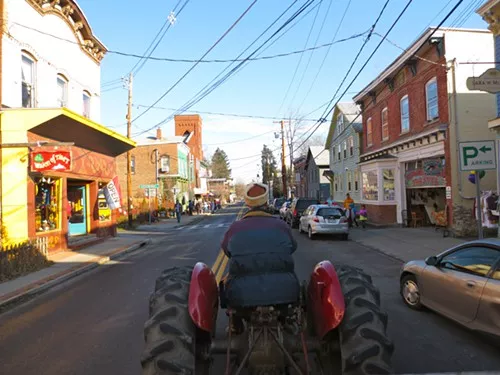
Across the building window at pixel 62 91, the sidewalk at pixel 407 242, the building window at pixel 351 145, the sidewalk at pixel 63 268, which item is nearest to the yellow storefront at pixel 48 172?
the sidewalk at pixel 63 268

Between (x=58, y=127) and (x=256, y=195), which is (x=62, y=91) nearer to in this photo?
(x=58, y=127)

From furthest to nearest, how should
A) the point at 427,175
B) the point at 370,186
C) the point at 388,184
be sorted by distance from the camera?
the point at 370,186 → the point at 388,184 → the point at 427,175

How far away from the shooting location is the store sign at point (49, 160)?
13141 mm

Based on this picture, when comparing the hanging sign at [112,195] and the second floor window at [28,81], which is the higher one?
the second floor window at [28,81]

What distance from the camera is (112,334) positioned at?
19.3 feet

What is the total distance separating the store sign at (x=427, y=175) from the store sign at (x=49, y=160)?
1501cm

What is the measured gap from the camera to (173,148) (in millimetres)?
52469

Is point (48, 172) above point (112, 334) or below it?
above

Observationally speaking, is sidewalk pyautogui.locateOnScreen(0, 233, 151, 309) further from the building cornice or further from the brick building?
the brick building

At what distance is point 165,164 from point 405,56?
37.7 m

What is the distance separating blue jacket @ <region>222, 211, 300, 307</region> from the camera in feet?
10.8

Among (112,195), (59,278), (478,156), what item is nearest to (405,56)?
(478,156)

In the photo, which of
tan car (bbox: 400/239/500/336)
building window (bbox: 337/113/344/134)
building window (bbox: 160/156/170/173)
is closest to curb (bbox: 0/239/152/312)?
tan car (bbox: 400/239/500/336)

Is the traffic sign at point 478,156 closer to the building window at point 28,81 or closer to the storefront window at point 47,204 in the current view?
the storefront window at point 47,204
